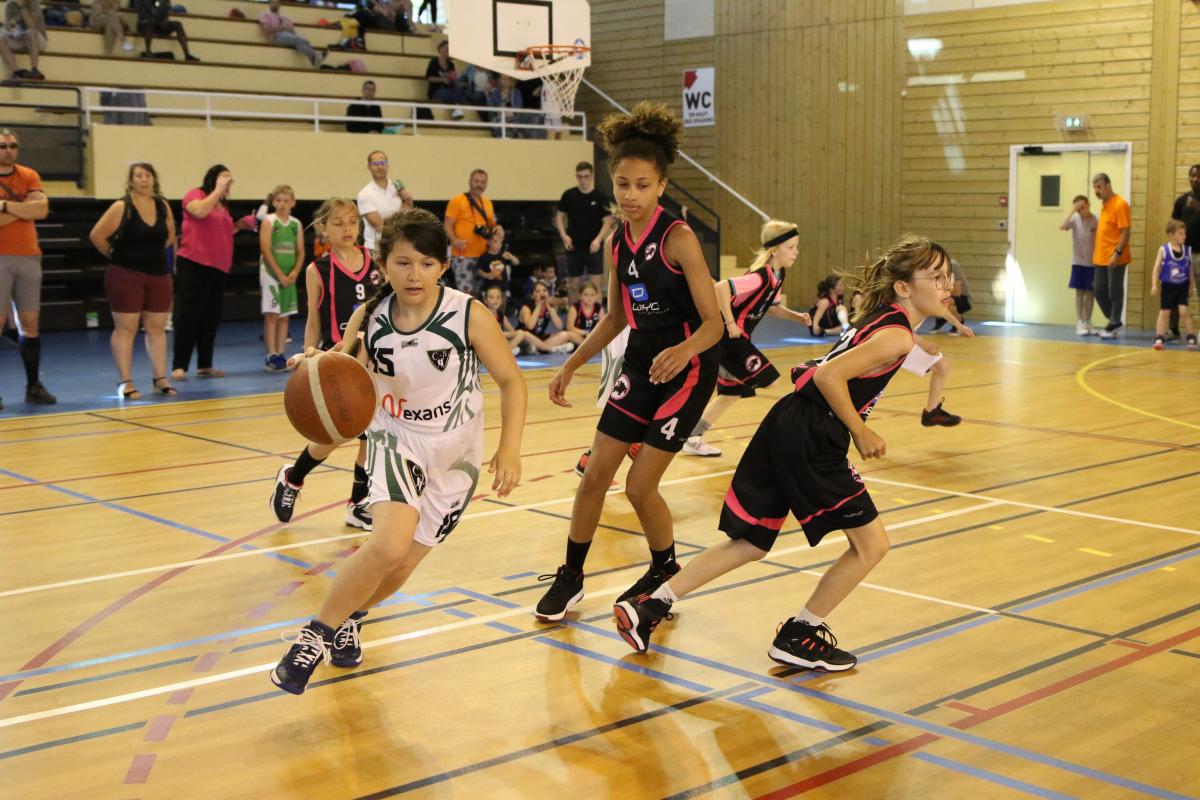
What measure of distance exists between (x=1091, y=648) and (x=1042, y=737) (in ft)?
2.97

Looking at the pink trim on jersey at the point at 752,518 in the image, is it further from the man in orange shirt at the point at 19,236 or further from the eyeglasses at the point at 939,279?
the man in orange shirt at the point at 19,236

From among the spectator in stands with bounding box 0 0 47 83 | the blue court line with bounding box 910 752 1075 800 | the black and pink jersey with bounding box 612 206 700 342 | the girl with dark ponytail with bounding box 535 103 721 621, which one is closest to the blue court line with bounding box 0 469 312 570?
the girl with dark ponytail with bounding box 535 103 721 621

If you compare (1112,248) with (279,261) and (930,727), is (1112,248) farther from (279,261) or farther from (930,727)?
(930,727)

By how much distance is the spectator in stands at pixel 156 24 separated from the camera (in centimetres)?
1781

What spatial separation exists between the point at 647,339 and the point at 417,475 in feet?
3.70

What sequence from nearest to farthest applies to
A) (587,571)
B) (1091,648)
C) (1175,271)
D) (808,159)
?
(1091,648) < (587,571) < (1175,271) < (808,159)

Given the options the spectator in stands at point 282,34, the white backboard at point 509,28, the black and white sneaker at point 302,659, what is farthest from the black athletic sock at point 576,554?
the spectator in stands at point 282,34

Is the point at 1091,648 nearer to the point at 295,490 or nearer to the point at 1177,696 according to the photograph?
the point at 1177,696

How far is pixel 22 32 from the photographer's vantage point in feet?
53.9

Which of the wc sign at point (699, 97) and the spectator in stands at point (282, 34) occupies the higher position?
the spectator in stands at point (282, 34)

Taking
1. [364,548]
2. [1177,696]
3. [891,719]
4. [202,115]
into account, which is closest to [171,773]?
[364,548]

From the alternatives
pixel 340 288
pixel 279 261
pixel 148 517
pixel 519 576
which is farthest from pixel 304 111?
pixel 519 576

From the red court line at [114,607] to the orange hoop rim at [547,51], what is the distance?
41.3ft

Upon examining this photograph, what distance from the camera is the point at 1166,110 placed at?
16.3 meters
